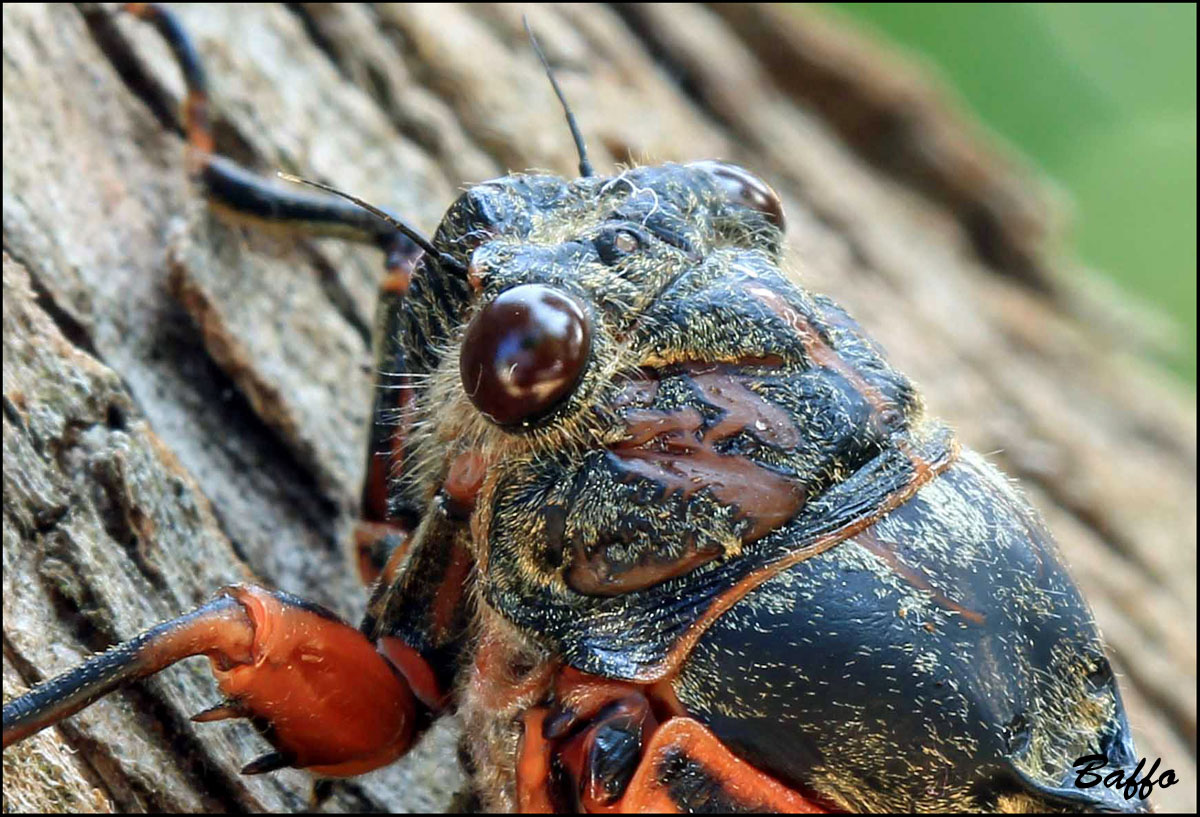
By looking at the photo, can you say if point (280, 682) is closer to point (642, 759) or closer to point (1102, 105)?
point (642, 759)

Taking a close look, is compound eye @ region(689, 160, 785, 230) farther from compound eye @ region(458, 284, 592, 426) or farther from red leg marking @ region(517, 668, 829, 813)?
red leg marking @ region(517, 668, 829, 813)

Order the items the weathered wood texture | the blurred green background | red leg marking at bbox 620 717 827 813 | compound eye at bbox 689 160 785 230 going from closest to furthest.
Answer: red leg marking at bbox 620 717 827 813 → the weathered wood texture → compound eye at bbox 689 160 785 230 → the blurred green background

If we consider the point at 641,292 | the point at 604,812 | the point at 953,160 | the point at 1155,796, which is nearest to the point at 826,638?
the point at 604,812

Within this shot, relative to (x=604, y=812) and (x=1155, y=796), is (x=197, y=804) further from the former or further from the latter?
(x=1155, y=796)

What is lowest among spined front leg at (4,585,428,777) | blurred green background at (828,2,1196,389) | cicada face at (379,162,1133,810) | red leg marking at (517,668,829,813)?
spined front leg at (4,585,428,777)

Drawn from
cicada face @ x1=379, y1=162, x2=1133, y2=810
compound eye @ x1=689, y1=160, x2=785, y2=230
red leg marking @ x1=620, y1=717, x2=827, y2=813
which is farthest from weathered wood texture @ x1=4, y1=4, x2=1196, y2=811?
red leg marking @ x1=620, y1=717, x2=827, y2=813

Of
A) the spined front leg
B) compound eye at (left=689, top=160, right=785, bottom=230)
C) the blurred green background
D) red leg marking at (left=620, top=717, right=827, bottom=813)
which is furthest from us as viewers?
the blurred green background
